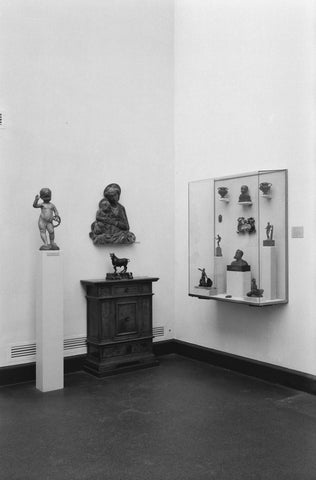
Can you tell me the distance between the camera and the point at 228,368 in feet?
18.3

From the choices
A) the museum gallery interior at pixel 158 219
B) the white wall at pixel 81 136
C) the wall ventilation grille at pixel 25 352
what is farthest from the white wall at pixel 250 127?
the wall ventilation grille at pixel 25 352

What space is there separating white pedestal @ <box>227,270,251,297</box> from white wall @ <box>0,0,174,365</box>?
1.35m

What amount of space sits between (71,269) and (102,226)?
62cm

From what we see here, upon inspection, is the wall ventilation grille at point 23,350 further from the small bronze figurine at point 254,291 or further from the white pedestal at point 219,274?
the small bronze figurine at point 254,291

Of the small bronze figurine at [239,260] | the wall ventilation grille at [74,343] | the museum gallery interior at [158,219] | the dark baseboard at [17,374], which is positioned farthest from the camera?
the wall ventilation grille at [74,343]

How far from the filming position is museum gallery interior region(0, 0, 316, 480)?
4660 mm

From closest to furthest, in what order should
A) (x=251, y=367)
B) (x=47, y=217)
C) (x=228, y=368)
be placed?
(x=47, y=217), (x=251, y=367), (x=228, y=368)

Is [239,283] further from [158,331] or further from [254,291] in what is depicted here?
[158,331]

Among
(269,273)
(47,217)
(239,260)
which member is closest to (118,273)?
(47,217)

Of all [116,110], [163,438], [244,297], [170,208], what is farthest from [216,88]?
[163,438]

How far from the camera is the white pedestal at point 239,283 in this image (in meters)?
5.08

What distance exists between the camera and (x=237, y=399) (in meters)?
4.50

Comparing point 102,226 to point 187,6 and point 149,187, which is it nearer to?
point 149,187

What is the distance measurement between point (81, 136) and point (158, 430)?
133 inches
